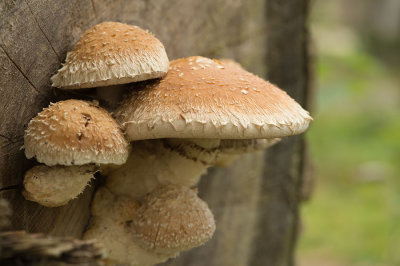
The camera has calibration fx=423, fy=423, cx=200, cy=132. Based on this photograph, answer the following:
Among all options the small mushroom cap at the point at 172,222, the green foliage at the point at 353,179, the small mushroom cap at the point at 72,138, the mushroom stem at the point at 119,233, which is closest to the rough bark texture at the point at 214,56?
the mushroom stem at the point at 119,233

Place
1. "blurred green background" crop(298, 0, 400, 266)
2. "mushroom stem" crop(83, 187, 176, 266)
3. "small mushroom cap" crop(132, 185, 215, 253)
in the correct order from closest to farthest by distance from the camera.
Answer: "small mushroom cap" crop(132, 185, 215, 253) → "mushroom stem" crop(83, 187, 176, 266) → "blurred green background" crop(298, 0, 400, 266)

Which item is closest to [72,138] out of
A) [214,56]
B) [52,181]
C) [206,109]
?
[52,181]

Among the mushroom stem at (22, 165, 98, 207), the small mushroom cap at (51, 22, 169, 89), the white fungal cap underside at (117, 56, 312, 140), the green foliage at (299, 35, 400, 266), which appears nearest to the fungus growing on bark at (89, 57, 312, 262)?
the white fungal cap underside at (117, 56, 312, 140)

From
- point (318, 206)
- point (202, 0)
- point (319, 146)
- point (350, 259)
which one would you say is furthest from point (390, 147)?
point (202, 0)

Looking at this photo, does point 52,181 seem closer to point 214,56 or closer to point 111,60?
point 111,60

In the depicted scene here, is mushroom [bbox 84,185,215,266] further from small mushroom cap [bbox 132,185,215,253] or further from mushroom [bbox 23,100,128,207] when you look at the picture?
mushroom [bbox 23,100,128,207]

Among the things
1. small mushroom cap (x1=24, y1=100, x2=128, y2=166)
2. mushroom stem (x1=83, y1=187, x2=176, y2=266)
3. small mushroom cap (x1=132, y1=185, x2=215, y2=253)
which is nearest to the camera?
small mushroom cap (x1=24, y1=100, x2=128, y2=166)

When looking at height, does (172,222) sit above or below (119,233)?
above
